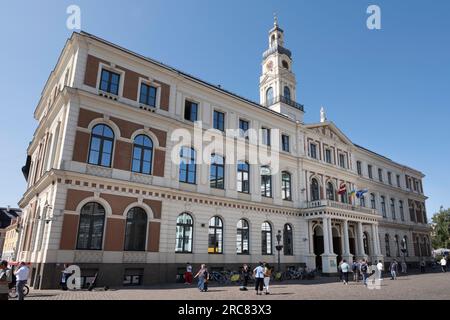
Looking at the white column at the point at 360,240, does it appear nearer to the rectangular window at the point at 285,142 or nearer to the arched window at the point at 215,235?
the rectangular window at the point at 285,142

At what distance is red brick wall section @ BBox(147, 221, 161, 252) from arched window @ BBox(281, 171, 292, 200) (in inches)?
605

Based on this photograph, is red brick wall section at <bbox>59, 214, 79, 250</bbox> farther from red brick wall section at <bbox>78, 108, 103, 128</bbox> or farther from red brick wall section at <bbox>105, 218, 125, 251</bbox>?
red brick wall section at <bbox>78, 108, 103, 128</bbox>

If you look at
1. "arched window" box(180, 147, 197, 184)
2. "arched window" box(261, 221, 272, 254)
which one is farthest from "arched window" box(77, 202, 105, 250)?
"arched window" box(261, 221, 272, 254)

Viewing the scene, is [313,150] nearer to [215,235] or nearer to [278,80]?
[278,80]

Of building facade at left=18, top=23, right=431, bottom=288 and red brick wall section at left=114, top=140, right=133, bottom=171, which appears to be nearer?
building facade at left=18, top=23, right=431, bottom=288

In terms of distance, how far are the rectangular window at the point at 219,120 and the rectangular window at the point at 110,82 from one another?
9451mm

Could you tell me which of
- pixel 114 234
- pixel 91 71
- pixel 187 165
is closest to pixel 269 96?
pixel 187 165

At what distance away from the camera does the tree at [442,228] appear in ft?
231

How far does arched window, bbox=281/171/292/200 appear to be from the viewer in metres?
34.5

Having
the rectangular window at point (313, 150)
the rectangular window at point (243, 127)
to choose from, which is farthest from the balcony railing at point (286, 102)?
the rectangular window at point (243, 127)

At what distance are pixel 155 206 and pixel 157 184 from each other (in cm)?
171
